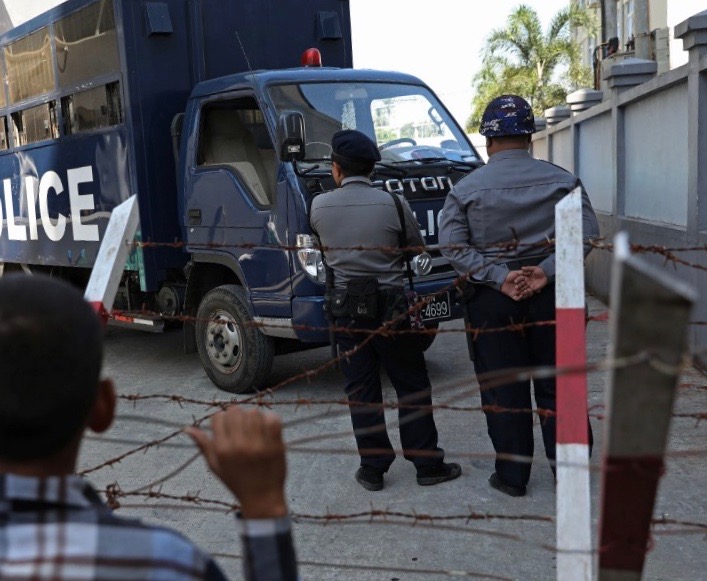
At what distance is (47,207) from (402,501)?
5.38 m

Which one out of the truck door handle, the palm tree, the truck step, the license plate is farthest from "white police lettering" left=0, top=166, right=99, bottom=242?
the palm tree

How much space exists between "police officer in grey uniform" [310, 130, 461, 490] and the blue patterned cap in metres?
0.61

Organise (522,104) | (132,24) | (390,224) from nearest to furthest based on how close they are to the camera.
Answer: (522,104)
(390,224)
(132,24)

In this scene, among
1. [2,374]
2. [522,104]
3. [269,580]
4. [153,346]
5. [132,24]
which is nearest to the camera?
[2,374]

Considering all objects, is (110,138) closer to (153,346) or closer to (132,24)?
(132,24)

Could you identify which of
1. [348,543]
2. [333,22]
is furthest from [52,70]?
[348,543]

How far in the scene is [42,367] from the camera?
123cm

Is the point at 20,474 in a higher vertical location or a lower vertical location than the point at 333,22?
lower

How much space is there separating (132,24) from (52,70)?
163 cm

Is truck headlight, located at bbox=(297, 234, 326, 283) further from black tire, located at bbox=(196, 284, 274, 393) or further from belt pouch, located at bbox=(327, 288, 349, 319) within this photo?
belt pouch, located at bbox=(327, 288, 349, 319)

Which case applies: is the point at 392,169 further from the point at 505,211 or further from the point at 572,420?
the point at 572,420

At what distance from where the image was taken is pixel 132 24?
23.9 feet

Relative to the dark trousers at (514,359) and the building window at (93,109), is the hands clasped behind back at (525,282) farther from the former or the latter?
the building window at (93,109)

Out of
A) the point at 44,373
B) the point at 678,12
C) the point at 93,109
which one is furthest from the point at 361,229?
the point at 678,12
